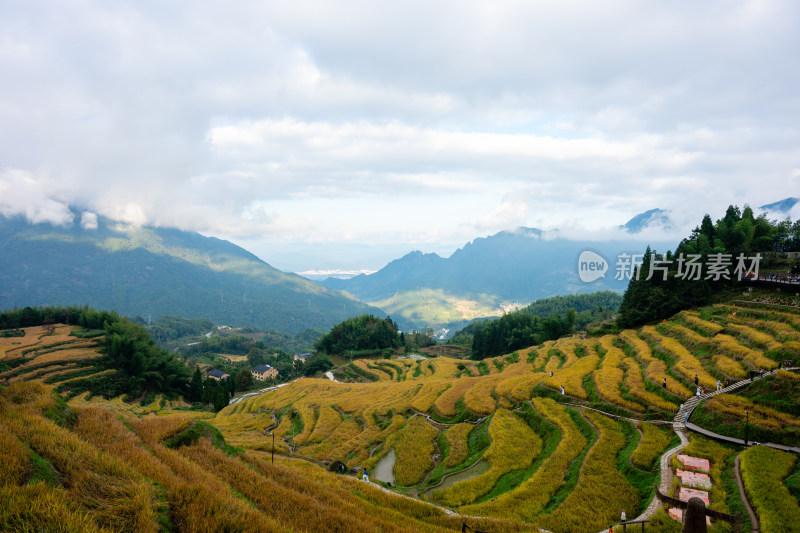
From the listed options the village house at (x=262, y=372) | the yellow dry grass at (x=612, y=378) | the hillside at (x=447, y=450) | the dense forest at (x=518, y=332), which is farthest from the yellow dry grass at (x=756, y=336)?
the village house at (x=262, y=372)

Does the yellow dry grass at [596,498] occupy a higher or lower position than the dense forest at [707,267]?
lower

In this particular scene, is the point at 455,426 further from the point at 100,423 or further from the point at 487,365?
the point at 487,365

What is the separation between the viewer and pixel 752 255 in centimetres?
5188

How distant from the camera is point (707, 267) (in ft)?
162

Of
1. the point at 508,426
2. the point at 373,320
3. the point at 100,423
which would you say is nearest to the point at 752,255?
the point at 508,426

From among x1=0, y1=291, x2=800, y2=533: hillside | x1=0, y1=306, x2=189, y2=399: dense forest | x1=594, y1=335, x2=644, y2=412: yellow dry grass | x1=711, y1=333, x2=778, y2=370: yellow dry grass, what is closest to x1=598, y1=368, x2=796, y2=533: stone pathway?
x1=0, y1=291, x2=800, y2=533: hillside

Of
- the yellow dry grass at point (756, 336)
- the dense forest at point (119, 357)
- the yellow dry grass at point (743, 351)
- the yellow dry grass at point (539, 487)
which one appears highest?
the yellow dry grass at point (756, 336)

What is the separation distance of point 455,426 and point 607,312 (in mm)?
109765

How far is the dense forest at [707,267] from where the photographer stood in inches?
1914

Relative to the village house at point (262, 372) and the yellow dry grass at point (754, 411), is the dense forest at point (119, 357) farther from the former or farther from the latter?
the yellow dry grass at point (754, 411)

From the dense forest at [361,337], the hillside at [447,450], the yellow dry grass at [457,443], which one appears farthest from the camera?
the dense forest at [361,337]

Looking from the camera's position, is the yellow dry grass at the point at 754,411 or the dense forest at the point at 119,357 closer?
the yellow dry grass at the point at 754,411

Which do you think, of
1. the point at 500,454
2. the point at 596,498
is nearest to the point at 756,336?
the point at 500,454

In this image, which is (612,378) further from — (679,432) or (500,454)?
(500,454)
